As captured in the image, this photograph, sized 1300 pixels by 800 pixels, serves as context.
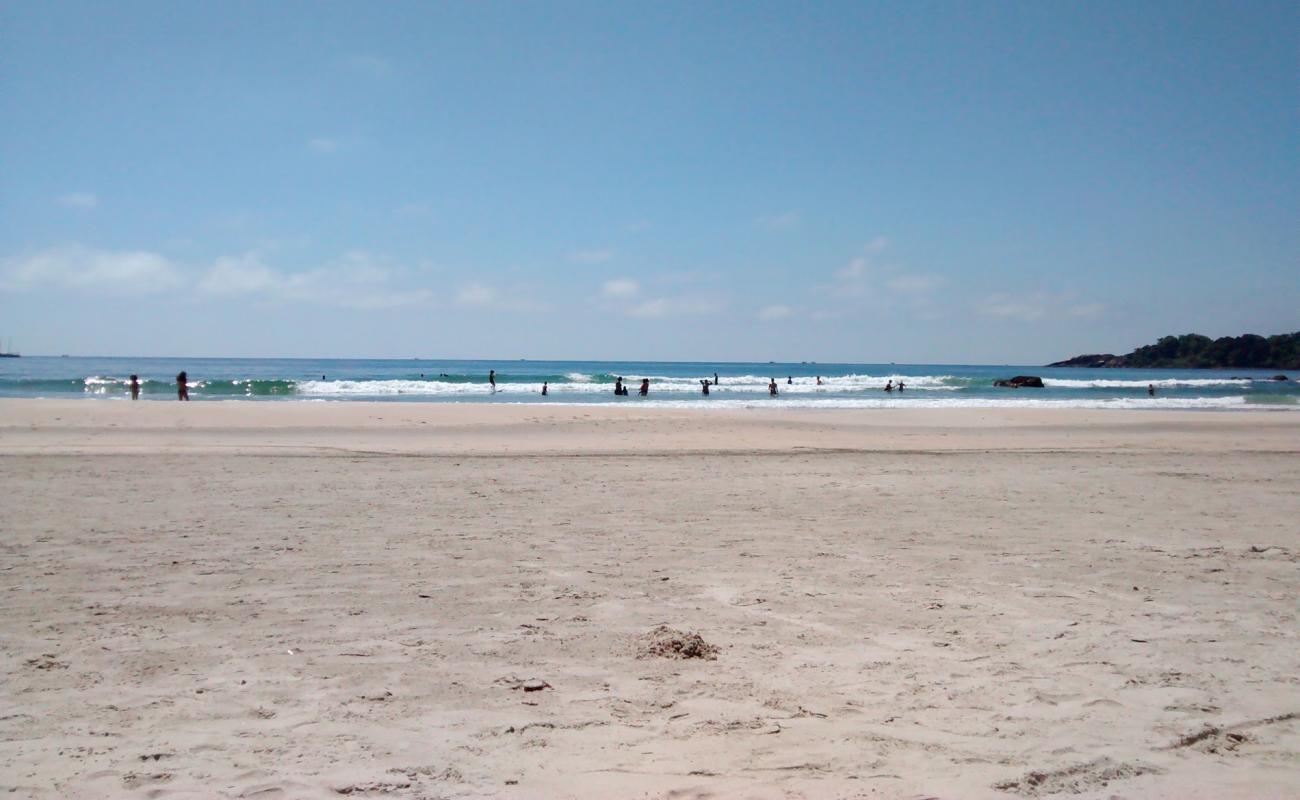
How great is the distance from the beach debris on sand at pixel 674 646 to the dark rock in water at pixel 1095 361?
592 ft

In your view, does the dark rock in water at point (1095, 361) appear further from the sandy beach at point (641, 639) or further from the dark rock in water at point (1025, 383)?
the sandy beach at point (641, 639)

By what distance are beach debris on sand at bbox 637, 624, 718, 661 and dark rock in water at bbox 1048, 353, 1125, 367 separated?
180382 mm

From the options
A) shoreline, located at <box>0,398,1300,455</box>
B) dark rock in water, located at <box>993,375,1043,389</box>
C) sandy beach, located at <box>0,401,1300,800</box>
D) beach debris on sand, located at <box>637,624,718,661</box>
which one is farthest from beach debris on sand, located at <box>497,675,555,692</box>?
dark rock in water, located at <box>993,375,1043,389</box>

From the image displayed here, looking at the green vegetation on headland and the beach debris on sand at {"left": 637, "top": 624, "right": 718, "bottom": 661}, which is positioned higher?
the green vegetation on headland

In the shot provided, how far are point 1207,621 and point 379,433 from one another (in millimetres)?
19328

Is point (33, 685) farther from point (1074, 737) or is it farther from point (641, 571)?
point (1074, 737)

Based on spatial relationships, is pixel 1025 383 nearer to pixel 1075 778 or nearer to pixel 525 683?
pixel 1075 778

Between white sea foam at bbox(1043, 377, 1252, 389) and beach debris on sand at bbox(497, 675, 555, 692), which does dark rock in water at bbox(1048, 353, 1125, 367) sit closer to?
white sea foam at bbox(1043, 377, 1252, 389)

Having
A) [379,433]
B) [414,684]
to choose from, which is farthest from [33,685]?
[379,433]

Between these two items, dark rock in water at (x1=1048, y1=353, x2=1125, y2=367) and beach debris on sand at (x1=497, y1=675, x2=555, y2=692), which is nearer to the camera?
beach debris on sand at (x1=497, y1=675, x2=555, y2=692)

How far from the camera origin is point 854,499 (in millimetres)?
11484

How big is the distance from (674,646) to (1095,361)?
197m

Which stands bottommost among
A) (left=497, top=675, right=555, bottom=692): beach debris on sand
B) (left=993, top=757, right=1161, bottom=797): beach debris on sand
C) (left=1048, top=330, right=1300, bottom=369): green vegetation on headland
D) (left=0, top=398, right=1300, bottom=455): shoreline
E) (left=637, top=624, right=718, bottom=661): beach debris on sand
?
(left=993, top=757, right=1161, bottom=797): beach debris on sand

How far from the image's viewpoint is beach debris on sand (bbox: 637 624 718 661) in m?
5.16
